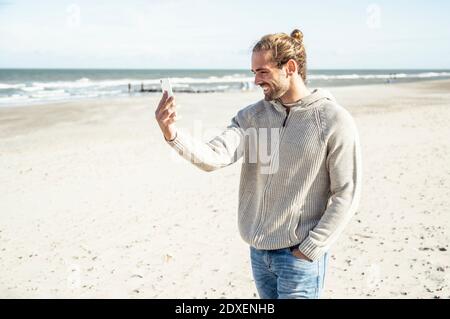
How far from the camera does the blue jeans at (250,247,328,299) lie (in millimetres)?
2350

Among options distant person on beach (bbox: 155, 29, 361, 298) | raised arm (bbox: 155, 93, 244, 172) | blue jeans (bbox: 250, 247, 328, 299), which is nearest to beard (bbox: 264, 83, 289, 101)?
distant person on beach (bbox: 155, 29, 361, 298)

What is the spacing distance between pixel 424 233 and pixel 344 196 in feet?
13.7

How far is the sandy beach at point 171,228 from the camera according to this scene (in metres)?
4.80

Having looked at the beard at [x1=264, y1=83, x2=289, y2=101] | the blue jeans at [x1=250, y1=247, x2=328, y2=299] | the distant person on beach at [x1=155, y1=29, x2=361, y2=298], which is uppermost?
the beard at [x1=264, y1=83, x2=289, y2=101]

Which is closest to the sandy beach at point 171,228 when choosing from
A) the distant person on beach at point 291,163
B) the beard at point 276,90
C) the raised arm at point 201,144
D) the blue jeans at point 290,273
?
the blue jeans at point 290,273

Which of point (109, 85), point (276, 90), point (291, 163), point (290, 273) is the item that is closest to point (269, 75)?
point (276, 90)

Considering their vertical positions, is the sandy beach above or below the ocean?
below

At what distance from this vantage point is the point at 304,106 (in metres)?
2.36
